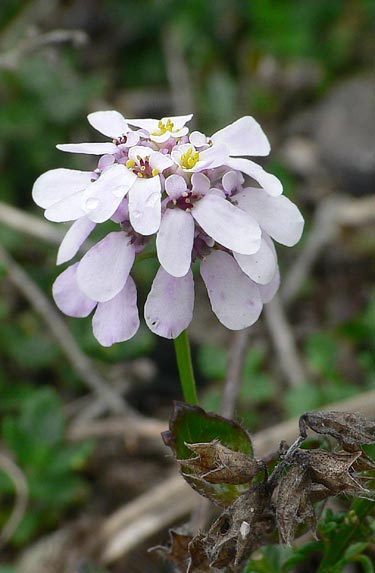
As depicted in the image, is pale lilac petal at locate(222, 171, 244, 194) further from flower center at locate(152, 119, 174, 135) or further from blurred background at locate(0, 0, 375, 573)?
blurred background at locate(0, 0, 375, 573)

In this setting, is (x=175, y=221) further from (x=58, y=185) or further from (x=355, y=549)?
(x=355, y=549)

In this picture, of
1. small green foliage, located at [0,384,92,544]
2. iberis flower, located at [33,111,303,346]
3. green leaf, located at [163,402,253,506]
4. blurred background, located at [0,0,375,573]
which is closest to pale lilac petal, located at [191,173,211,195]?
iberis flower, located at [33,111,303,346]

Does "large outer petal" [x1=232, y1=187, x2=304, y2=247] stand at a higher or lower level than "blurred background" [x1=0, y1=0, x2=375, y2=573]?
lower

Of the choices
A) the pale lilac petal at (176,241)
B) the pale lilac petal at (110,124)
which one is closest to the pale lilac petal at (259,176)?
the pale lilac petal at (176,241)

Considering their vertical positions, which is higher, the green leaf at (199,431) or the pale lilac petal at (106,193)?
the pale lilac petal at (106,193)

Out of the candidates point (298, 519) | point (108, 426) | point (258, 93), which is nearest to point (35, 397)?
point (108, 426)

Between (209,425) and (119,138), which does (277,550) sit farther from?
(119,138)

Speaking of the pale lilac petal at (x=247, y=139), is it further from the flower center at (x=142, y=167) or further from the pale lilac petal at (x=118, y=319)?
the pale lilac petal at (x=118, y=319)
